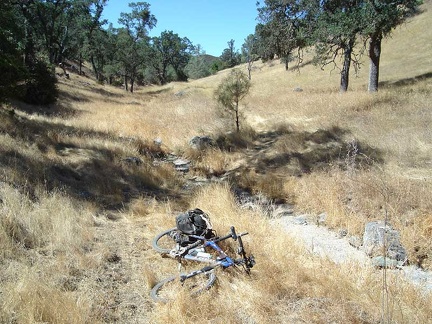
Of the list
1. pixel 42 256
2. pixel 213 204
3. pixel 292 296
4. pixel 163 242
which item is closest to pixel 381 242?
pixel 292 296

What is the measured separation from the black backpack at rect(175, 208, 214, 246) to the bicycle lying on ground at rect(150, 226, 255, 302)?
8 centimetres

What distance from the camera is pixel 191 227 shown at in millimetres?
4812

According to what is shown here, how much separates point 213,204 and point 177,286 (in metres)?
2.82

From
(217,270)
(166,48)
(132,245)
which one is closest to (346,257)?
(217,270)

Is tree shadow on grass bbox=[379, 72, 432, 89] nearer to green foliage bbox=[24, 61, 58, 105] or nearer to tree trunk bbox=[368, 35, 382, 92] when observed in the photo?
tree trunk bbox=[368, 35, 382, 92]

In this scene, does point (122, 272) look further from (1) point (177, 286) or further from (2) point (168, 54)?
(2) point (168, 54)

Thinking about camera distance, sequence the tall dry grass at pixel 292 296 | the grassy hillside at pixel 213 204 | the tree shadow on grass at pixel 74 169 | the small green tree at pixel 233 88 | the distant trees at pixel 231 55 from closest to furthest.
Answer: the tall dry grass at pixel 292 296 → the grassy hillside at pixel 213 204 → the tree shadow on grass at pixel 74 169 → the small green tree at pixel 233 88 → the distant trees at pixel 231 55

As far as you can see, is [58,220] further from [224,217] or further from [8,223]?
[224,217]

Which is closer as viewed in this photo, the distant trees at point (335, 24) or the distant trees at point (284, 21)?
the distant trees at point (335, 24)

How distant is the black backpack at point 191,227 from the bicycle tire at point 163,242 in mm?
263

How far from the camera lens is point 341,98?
15.5m

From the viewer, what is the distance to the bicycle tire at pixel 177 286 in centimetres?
367

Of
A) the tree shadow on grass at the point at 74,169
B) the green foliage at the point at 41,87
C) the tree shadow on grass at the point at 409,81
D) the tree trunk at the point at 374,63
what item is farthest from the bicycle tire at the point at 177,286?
the tree shadow on grass at the point at 409,81

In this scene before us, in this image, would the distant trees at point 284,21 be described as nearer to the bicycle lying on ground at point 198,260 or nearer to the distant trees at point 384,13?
the distant trees at point 384,13
